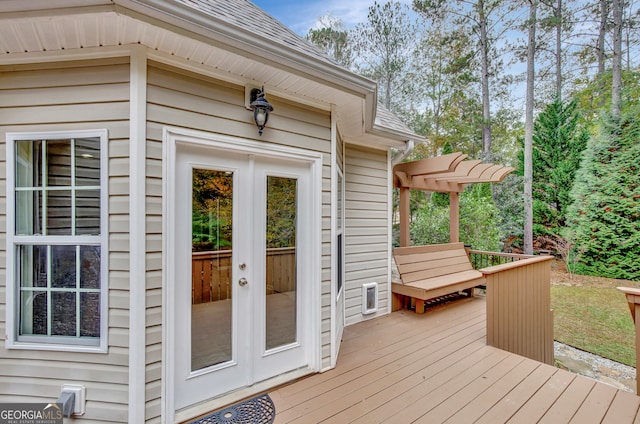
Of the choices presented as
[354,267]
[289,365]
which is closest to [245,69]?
[289,365]

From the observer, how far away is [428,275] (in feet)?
16.1

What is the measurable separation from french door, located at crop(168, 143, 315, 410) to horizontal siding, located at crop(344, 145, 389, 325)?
1.45 metres

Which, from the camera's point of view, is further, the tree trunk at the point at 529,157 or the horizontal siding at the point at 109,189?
the tree trunk at the point at 529,157

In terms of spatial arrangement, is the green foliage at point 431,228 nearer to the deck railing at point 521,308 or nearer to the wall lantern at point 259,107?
the deck railing at point 521,308

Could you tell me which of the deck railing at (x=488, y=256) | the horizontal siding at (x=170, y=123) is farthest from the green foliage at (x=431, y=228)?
the horizontal siding at (x=170, y=123)

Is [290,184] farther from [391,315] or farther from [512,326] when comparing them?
[512,326]

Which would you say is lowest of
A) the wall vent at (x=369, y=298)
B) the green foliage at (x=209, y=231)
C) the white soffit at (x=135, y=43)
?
the wall vent at (x=369, y=298)

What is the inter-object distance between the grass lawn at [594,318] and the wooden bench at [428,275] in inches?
64.8

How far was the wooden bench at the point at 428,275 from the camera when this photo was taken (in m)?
4.45

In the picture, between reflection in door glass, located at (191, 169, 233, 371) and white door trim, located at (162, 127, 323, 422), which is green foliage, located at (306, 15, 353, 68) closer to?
white door trim, located at (162, 127, 323, 422)

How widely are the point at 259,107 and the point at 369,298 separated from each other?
3215 mm

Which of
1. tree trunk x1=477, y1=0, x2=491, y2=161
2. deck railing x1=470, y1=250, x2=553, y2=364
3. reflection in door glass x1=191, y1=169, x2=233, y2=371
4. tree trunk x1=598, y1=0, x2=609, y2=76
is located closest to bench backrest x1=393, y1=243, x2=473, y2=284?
deck railing x1=470, y1=250, x2=553, y2=364

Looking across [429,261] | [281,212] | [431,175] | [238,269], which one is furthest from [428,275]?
[238,269]

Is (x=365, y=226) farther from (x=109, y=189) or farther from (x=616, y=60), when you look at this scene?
(x=616, y=60)
